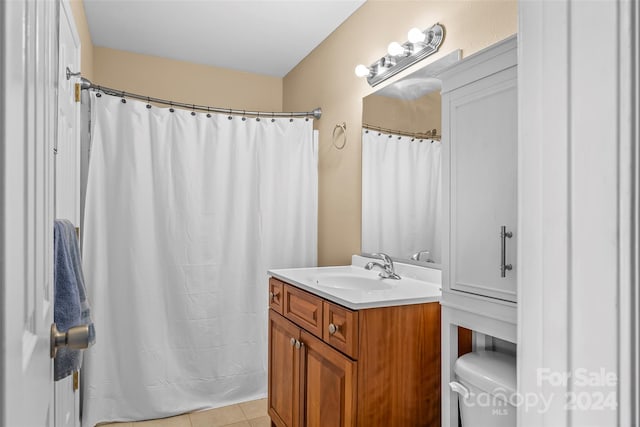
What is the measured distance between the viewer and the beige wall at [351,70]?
168 cm

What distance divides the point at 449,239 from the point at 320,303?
0.63 meters

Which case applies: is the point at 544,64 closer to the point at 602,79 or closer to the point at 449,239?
the point at 602,79

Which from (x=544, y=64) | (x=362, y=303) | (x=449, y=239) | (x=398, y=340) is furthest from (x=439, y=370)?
(x=544, y=64)

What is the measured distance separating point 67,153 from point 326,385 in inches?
62.2

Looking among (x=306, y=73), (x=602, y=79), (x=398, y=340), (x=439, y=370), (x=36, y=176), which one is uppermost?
(x=306, y=73)

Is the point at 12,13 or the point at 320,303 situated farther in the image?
the point at 320,303

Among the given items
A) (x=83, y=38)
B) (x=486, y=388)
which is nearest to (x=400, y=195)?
(x=486, y=388)

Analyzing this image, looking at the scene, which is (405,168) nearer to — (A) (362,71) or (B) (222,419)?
(A) (362,71)

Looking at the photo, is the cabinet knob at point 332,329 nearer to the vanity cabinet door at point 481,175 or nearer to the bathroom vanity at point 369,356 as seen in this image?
the bathroom vanity at point 369,356

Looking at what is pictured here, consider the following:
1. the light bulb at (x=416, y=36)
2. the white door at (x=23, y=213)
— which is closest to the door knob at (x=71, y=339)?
the white door at (x=23, y=213)

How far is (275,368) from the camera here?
2162 millimetres

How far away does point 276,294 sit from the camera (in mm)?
2148

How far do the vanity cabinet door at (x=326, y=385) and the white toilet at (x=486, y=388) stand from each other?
0.38 m

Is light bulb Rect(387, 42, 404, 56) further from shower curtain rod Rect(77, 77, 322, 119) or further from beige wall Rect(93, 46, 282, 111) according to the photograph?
beige wall Rect(93, 46, 282, 111)
